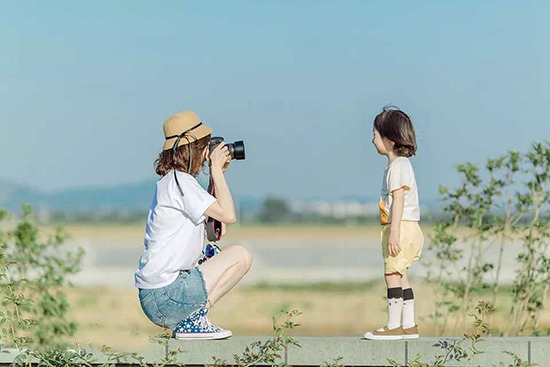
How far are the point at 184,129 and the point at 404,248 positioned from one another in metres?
1.35

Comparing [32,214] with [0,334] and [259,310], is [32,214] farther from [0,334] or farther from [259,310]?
[259,310]

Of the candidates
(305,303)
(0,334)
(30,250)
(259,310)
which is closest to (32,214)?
(30,250)

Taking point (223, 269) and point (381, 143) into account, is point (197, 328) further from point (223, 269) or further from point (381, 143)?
point (381, 143)

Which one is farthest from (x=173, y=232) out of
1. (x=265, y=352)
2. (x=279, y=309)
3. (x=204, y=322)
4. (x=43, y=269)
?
(x=279, y=309)

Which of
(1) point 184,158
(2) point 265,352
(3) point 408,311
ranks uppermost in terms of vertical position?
(1) point 184,158

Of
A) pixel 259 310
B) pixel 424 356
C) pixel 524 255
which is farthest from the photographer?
pixel 259 310

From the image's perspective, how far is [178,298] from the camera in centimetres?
558

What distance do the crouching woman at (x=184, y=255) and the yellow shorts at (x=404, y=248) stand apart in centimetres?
75

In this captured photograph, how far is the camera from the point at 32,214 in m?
8.77

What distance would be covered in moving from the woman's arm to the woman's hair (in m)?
0.08

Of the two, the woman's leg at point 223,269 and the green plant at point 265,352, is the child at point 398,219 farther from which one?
the woman's leg at point 223,269

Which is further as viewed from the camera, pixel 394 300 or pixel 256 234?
pixel 256 234

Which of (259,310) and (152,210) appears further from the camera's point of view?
(259,310)

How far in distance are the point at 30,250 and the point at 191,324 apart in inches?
132
